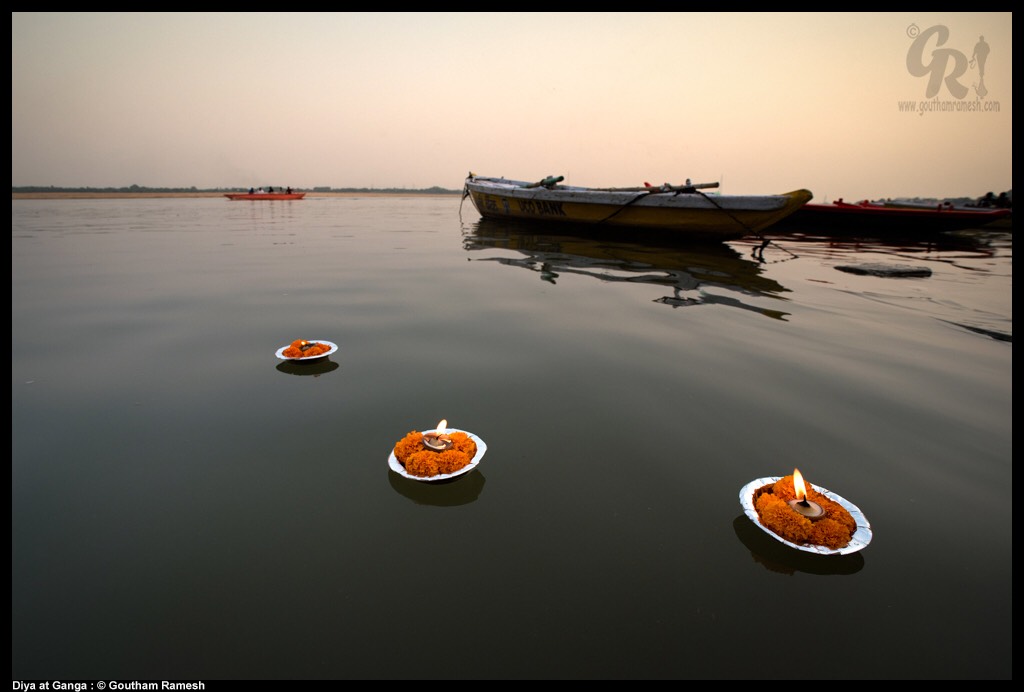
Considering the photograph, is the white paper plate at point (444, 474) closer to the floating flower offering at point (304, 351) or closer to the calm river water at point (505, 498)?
the calm river water at point (505, 498)

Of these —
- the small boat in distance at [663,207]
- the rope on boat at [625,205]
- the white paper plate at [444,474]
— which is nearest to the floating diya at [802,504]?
the white paper plate at [444,474]

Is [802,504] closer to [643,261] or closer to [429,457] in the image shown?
[429,457]

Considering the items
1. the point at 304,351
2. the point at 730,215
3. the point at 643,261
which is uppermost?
the point at 730,215

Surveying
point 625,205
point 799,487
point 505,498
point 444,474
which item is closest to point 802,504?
point 799,487

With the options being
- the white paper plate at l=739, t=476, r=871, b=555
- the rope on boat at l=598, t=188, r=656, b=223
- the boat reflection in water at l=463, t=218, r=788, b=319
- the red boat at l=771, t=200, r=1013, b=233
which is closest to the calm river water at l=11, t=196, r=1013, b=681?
the white paper plate at l=739, t=476, r=871, b=555

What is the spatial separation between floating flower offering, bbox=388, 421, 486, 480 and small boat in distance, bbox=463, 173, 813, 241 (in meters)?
11.3

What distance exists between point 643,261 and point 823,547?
9448mm

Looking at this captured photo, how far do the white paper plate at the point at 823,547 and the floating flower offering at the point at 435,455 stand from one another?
1.43 meters

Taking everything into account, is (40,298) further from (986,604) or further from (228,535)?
(986,604)

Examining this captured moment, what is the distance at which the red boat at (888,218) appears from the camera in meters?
17.5

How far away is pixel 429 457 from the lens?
2.48m

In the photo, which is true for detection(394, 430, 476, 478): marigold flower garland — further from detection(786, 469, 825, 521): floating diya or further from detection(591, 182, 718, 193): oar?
detection(591, 182, 718, 193): oar

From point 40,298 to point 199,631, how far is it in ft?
26.2

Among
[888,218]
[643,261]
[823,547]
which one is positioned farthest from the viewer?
[888,218]
